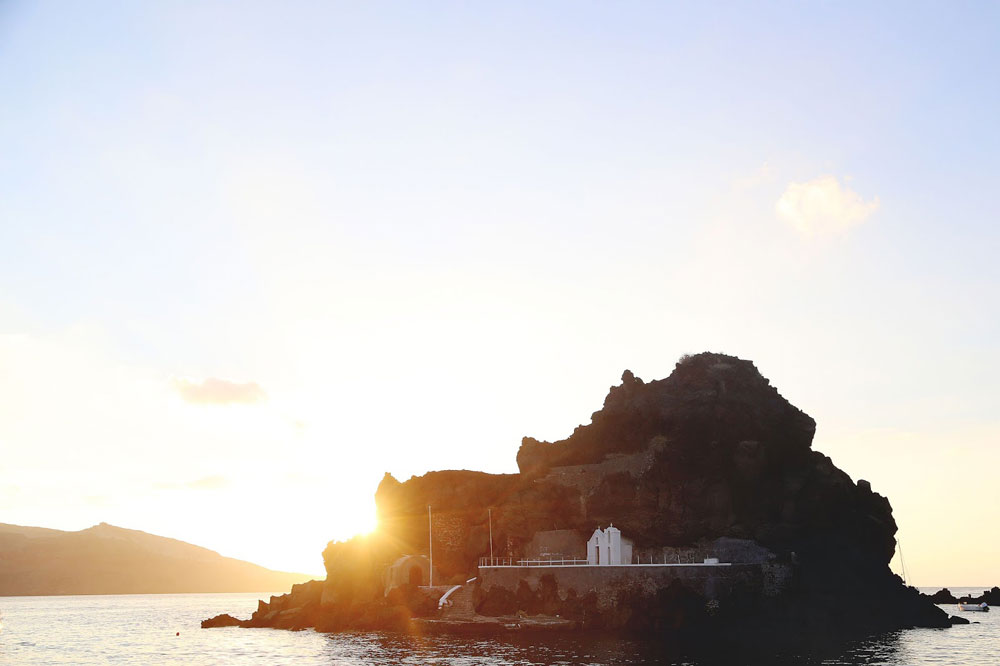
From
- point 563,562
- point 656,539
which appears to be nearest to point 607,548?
point 563,562

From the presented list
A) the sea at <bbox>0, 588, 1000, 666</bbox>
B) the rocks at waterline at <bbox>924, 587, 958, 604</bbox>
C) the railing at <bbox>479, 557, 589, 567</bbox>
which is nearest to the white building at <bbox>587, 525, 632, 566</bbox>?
the railing at <bbox>479, 557, 589, 567</bbox>

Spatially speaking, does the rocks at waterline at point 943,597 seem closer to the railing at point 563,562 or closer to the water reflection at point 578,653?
the railing at point 563,562

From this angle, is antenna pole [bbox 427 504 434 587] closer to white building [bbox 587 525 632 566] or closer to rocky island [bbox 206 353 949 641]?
rocky island [bbox 206 353 949 641]

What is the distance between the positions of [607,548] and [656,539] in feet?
18.5

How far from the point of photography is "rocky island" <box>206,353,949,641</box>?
217ft

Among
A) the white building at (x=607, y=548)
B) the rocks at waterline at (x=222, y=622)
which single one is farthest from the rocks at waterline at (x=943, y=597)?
the rocks at waterline at (x=222, y=622)

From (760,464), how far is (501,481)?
25.6 m

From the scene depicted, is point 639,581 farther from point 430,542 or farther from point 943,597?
point 943,597

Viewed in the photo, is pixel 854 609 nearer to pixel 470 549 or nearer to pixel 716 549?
pixel 716 549

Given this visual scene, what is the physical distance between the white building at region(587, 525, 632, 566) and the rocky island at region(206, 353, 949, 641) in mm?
132

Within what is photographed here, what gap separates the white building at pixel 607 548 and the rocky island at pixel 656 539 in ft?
0.43

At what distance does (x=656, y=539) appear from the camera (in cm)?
7556

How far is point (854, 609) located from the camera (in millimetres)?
70062

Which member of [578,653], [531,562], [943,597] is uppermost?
[531,562]
